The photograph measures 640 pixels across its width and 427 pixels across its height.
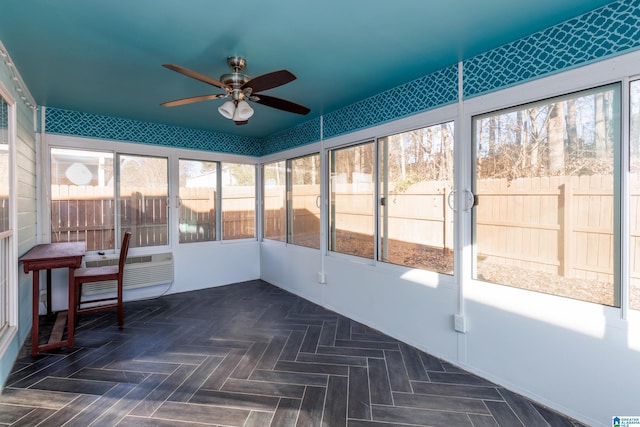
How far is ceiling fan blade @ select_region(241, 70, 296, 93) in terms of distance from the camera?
1790 millimetres

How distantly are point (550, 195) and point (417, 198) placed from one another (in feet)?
3.27

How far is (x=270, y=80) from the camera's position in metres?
1.89

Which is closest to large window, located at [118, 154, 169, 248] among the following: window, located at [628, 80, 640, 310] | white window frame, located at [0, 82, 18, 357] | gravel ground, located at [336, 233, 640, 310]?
white window frame, located at [0, 82, 18, 357]

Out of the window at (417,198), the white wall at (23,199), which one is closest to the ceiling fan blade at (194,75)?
the white wall at (23,199)

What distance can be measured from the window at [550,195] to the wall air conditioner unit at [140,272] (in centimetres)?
372

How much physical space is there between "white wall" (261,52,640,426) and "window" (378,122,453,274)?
0.38ft

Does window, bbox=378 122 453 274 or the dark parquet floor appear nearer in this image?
the dark parquet floor

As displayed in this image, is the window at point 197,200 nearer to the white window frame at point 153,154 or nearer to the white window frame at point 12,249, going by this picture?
the white window frame at point 153,154

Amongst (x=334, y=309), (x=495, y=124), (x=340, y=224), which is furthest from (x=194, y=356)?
(x=495, y=124)

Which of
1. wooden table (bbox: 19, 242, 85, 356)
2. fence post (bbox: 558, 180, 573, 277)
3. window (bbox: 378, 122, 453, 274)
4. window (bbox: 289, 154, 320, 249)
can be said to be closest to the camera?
fence post (bbox: 558, 180, 573, 277)

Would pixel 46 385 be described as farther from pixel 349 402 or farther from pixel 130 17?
pixel 130 17

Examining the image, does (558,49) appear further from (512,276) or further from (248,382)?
(248,382)

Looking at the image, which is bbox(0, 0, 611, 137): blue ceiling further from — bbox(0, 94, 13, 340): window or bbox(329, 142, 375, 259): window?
bbox(329, 142, 375, 259): window

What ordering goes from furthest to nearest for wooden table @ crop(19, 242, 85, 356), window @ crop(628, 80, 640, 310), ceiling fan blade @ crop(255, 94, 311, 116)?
wooden table @ crop(19, 242, 85, 356) → ceiling fan blade @ crop(255, 94, 311, 116) → window @ crop(628, 80, 640, 310)
